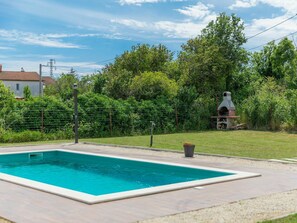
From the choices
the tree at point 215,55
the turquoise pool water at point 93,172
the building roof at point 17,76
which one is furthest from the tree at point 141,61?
the building roof at point 17,76

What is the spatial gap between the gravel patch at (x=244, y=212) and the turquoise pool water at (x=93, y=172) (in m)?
3.15

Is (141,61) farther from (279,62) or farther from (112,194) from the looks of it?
(112,194)

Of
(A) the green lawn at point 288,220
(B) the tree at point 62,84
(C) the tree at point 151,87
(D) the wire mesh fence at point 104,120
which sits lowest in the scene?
(A) the green lawn at point 288,220

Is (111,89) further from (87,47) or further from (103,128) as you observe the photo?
(87,47)

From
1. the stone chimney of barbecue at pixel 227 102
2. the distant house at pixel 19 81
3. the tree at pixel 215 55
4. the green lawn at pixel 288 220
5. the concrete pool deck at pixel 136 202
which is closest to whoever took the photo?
the green lawn at pixel 288 220

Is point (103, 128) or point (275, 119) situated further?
point (275, 119)

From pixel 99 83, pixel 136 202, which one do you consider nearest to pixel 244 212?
pixel 136 202

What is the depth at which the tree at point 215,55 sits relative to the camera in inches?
1034

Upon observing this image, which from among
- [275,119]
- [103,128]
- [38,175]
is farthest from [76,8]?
[275,119]

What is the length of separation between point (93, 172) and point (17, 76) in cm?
5050

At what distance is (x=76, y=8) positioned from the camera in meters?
20.2

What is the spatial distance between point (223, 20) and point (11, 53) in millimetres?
34500

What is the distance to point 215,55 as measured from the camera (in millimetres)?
26281

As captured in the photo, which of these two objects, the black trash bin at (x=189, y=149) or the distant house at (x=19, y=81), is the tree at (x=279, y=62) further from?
the distant house at (x=19, y=81)
